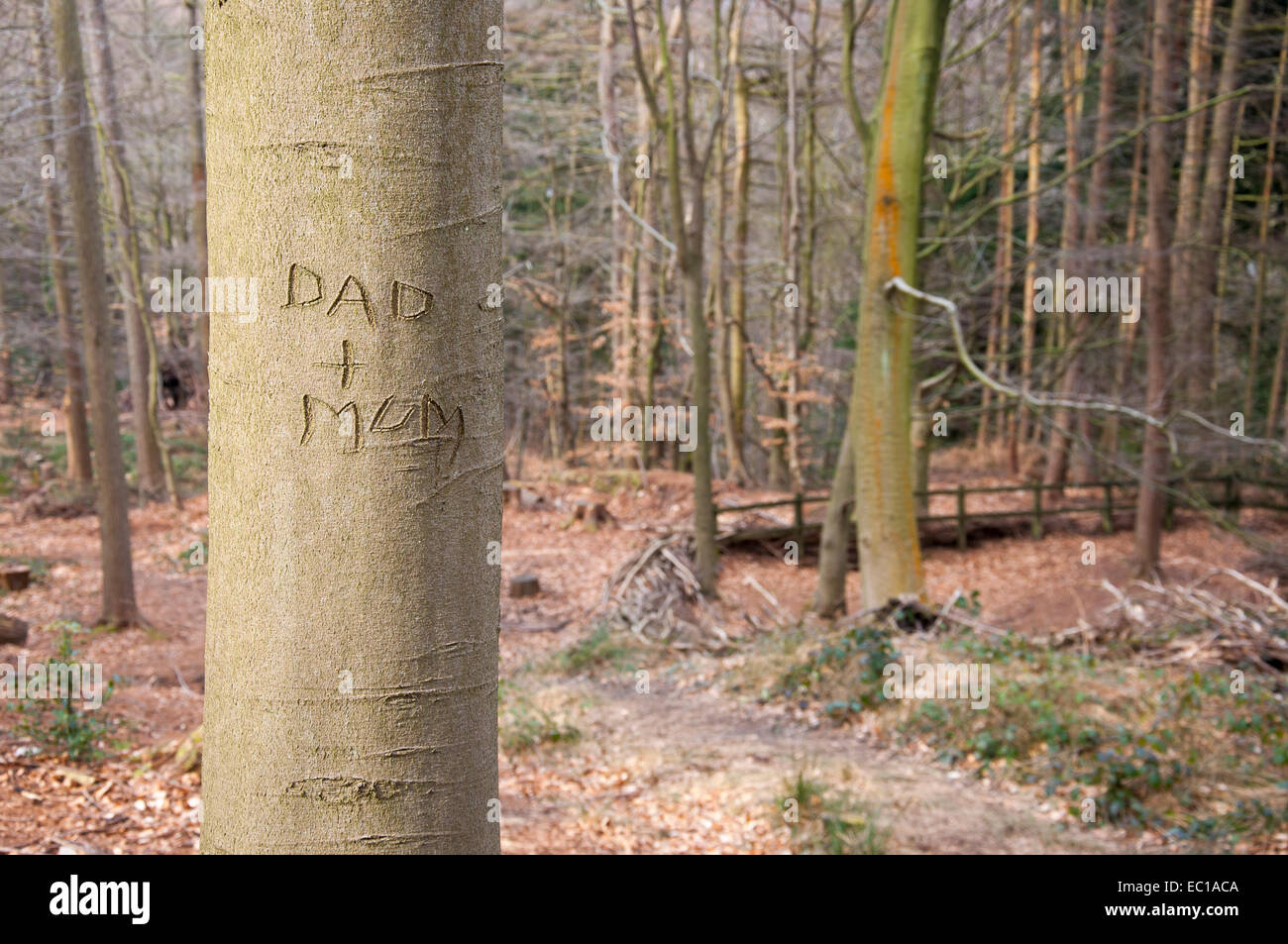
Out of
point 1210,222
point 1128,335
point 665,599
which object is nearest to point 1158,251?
point 1210,222

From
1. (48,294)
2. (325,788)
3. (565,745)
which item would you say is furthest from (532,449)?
(325,788)

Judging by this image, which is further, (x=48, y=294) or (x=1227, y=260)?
(x=48, y=294)

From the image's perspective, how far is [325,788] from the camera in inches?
66.2

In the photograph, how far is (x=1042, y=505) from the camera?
1966cm

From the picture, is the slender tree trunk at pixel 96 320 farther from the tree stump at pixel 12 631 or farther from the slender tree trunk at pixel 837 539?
the slender tree trunk at pixel 837 539

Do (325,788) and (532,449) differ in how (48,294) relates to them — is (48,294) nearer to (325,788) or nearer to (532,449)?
(532,449)

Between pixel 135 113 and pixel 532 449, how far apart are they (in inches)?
581

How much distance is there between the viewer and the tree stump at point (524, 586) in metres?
13.6

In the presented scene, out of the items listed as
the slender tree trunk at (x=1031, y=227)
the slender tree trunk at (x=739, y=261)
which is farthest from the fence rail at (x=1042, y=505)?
the slender tree trunk at (x=739, y=261)

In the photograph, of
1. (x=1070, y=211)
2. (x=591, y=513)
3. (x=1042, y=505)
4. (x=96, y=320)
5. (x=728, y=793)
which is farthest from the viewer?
(x=1042, y=505)

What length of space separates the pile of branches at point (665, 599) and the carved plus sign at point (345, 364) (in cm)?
1042

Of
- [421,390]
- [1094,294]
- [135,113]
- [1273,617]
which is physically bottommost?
[1273,617]

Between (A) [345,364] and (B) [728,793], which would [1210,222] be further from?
(A) [345,364]

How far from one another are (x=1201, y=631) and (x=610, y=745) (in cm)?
524
